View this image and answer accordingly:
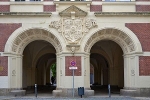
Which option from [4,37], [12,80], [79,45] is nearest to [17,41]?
[4,37]

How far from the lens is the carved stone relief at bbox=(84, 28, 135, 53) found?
24.6 metres

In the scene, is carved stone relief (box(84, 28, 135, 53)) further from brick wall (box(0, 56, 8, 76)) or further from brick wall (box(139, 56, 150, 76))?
brick wall (box(0, 56, 8, 76))

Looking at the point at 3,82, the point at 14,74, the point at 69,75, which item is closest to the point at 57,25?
the point at 69,75

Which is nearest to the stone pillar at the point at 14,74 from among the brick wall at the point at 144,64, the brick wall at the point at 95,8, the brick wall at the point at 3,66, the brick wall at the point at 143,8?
the brick wall at the point at 3,66

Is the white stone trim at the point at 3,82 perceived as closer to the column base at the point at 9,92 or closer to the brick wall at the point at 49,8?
the column base at the point at 9,92

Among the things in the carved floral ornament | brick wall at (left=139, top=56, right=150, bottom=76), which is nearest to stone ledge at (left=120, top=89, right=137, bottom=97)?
brick wall at (left=139, top=56, right=150, bottom=76)

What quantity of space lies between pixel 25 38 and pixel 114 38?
724cm

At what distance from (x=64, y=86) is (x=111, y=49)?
11.3 metres

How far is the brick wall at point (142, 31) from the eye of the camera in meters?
24.2

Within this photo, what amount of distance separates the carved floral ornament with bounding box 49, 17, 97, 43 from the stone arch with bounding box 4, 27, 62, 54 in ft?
2.61

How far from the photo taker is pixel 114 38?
2559 cm

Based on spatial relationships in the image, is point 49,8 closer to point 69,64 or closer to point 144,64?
point 69,64

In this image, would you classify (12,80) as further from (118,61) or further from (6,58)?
(118,61)

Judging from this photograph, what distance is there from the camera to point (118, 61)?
3428cm
